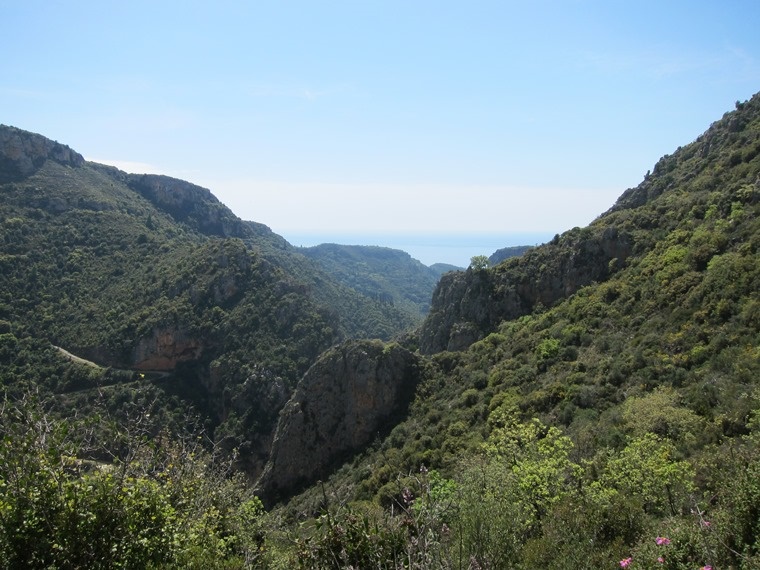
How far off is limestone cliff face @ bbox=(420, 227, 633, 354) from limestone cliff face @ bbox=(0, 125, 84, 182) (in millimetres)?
72372

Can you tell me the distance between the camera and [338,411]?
120 feet

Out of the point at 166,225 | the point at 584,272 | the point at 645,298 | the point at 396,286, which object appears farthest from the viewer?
the point at 396,286

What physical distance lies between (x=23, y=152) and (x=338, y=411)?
76.7m

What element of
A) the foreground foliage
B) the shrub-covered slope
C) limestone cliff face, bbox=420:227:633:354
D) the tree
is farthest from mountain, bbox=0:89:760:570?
the foreground foliage

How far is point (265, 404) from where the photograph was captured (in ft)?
170

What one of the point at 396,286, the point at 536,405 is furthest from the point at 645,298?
the point at 396,286

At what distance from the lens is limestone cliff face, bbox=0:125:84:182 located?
245 ft

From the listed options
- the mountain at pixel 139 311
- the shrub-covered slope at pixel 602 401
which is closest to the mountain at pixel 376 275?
the mountain at pixel 139 311

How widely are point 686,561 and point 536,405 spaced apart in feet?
60.4

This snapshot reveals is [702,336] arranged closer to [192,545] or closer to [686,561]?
[686,561]

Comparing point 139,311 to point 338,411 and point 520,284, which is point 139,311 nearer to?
point 338,411

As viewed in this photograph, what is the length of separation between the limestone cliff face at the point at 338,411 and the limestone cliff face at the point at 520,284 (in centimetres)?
791

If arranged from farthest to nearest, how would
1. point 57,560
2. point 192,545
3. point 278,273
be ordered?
point 278,273, point 192,545, point 57,560

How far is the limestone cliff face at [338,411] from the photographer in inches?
1387
